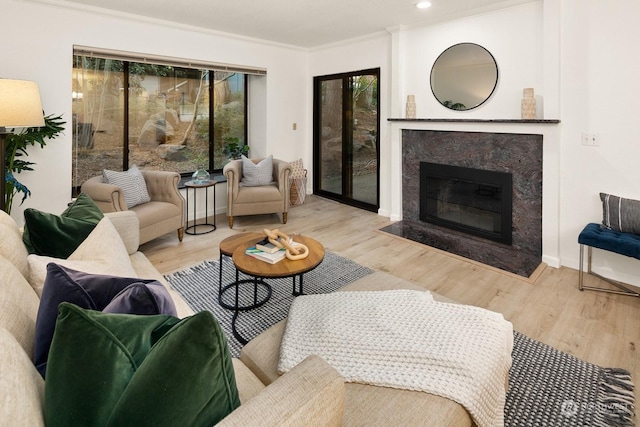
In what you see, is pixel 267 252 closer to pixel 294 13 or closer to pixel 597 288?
pixel 597 288

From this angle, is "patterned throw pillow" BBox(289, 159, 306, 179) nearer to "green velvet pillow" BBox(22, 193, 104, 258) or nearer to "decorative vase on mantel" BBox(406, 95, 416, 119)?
"decorative vase on mantel" BBox(406, 95, 416, 119)

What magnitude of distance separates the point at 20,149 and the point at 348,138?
3.87 m

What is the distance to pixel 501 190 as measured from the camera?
377 centimetres

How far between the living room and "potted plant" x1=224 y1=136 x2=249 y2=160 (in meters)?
1.19

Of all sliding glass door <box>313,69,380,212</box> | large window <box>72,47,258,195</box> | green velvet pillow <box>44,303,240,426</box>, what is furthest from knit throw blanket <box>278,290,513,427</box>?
large window <box>72,47,258,195</box>

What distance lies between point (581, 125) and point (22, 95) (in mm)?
4234

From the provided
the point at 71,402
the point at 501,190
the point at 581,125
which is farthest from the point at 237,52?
the point at 71,402

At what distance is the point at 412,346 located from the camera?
4.47 feet

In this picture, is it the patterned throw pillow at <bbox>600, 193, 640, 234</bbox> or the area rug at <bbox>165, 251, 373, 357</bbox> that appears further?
the patterned throw pillow at <bbox>600, 193, 640, 234</bbox>

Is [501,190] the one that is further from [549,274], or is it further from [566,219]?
[549,274]

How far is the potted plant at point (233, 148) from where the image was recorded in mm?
5426

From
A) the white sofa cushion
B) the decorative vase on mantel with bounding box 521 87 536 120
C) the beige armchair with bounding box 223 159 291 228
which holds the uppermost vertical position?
the decorative vase on mantel with bounding box 521 87 536 120

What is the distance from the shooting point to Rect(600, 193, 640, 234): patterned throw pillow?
8.95 feet

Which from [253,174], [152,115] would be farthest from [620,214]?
Answer: [152,115]
